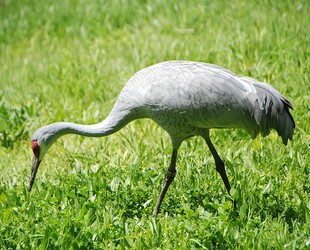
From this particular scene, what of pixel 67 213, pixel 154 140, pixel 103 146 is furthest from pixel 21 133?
pixel 67 213

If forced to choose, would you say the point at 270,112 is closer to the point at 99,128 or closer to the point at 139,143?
the point at 99,128

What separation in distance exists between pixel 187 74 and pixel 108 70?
3031 millimetres

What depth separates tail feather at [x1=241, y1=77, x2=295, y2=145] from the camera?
4688 millimetres

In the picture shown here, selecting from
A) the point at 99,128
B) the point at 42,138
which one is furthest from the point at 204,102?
the point at 42,138

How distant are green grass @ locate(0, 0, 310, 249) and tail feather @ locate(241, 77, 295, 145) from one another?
48 cm

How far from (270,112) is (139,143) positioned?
5.47 feet

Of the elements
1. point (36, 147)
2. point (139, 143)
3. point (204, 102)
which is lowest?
point (139, 143)

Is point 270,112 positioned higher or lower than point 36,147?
higher

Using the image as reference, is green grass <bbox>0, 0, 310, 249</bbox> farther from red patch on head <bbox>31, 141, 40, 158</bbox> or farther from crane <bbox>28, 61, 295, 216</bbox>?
crane <bbox>28, 61, 295, 216</bbox>

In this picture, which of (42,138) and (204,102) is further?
(42,138)

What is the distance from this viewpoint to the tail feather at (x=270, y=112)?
469 cm

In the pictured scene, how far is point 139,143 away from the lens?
6020 mm

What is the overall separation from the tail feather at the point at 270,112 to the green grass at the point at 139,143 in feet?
1.57

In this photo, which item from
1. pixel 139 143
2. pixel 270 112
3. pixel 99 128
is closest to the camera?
pixel 270 112
